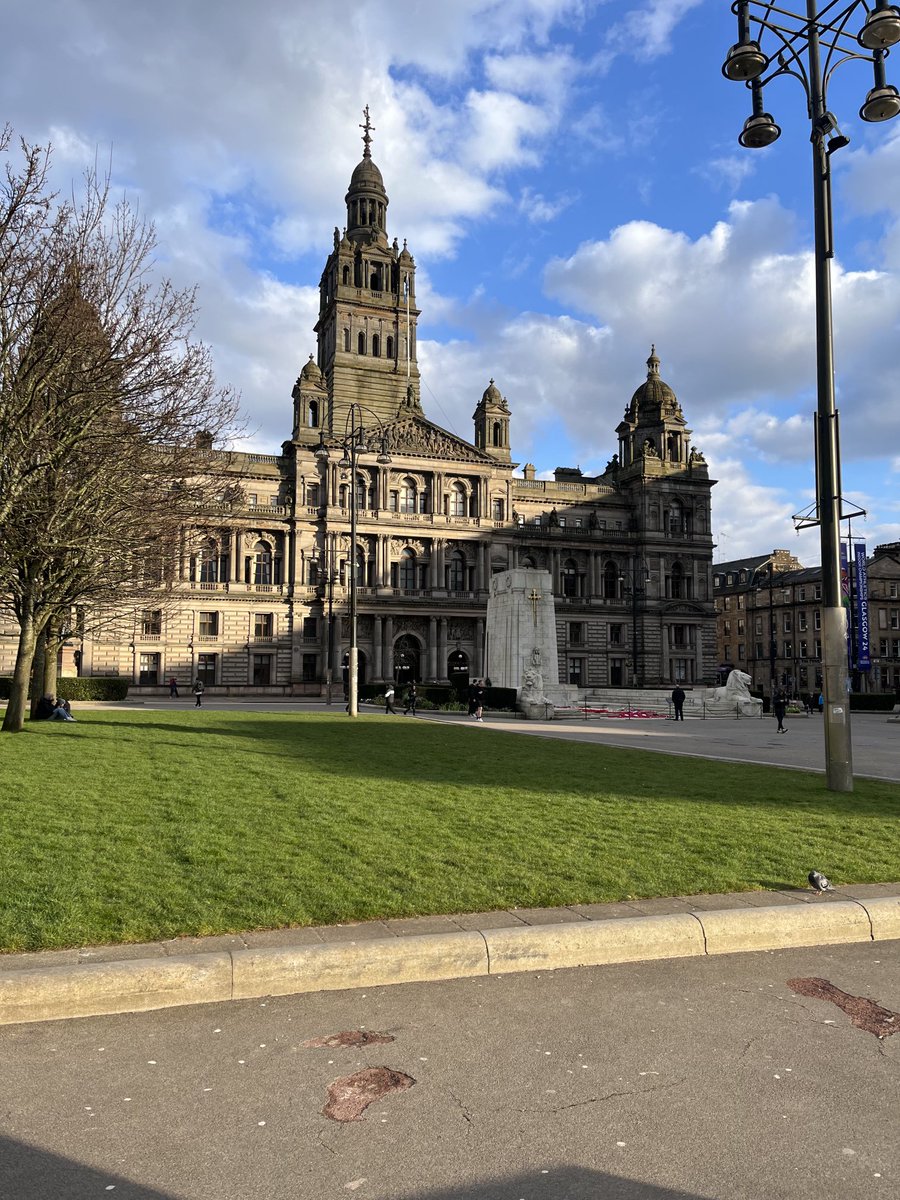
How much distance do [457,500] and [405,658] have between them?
48.8 feet

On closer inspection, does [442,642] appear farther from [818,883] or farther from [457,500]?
[818,883]

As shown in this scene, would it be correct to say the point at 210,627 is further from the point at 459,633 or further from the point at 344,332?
the point at 344,332

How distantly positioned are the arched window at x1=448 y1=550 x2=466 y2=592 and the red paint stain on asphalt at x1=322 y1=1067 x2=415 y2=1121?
242 feet

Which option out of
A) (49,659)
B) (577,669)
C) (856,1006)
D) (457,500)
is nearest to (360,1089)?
(856,1006)

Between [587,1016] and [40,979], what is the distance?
127 inches

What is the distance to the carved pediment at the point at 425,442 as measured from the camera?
75.9m

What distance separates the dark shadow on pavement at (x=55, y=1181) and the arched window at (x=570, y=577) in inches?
3154

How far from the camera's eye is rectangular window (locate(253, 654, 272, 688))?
235 feet

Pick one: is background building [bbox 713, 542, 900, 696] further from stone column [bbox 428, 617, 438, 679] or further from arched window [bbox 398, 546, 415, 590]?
arched window [bbox 398, 546, 415, 590]

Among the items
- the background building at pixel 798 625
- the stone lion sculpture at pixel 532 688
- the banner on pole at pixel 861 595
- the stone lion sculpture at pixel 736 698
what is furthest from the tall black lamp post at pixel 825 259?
the background building at pixel 798 625

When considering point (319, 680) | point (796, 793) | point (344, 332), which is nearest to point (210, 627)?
point (319, 680)

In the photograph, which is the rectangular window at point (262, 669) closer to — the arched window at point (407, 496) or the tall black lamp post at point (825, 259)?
the arched window at point (407, 496)

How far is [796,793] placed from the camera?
13.7 meters

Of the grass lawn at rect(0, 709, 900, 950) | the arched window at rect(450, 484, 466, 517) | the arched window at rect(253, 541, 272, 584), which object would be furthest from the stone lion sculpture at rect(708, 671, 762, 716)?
the arched window at rect(253, 541, 272, 584)
